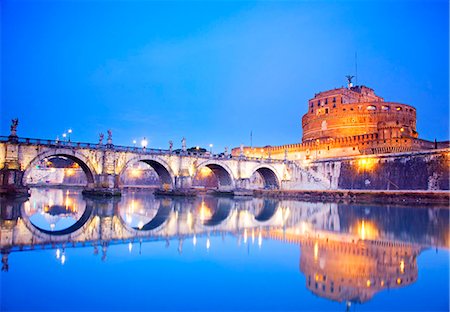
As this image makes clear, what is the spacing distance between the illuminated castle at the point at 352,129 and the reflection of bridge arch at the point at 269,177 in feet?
7.09

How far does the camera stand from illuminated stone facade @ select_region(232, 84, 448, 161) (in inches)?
1887

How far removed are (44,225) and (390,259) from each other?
12234mm

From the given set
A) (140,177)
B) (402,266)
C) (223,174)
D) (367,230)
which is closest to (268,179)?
(223,174)

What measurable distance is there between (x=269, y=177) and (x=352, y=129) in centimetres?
1935

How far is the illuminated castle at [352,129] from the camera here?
47.9 metres

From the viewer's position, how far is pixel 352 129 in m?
59.1

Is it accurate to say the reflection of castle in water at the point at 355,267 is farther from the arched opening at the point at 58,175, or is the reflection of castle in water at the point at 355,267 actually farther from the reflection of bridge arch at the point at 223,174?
the arched opening at the point at 58,175

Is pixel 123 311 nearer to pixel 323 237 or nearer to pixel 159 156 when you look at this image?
pixel 323 237

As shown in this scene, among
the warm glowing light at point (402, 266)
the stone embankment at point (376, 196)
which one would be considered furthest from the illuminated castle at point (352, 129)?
the warm glowing light at point (402, 266)

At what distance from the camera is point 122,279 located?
7.07 m

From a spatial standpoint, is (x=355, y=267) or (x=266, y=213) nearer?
(x=355, y=267)

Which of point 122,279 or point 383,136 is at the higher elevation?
point 383,136

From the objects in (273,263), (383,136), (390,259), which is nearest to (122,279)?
(273,263)

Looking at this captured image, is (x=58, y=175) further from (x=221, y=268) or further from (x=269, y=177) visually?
(x=221, y=268)
